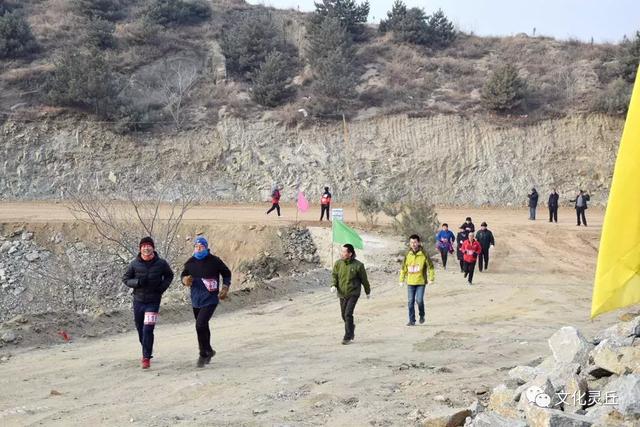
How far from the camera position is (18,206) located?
118 ft

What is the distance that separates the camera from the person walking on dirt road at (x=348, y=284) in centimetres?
1135

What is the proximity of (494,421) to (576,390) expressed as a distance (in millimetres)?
929

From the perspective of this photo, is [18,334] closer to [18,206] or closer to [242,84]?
[18,206]

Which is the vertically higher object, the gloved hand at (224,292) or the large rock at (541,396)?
the gloved hand at (224,292)

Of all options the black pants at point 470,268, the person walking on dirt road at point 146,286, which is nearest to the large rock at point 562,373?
the person walking on dirt road at point 146,286

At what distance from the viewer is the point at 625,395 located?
530 cm

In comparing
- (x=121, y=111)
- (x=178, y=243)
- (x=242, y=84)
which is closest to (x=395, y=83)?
(x=242, y=84)

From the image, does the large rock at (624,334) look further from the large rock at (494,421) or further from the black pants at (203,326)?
the black pants at (203,326)

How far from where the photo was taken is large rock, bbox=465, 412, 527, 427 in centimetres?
534

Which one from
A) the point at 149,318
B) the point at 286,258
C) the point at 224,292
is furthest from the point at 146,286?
the point at 286,258

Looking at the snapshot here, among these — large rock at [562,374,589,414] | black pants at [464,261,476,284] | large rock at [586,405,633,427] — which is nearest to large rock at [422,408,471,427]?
large rock at [562,374,589,414]

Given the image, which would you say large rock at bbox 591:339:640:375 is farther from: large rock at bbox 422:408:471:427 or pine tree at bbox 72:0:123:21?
pine tree at bbox 72:0:123:21

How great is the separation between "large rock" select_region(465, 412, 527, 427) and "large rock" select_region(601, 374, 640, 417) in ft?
2.26

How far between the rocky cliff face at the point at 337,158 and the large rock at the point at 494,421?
117 feet
